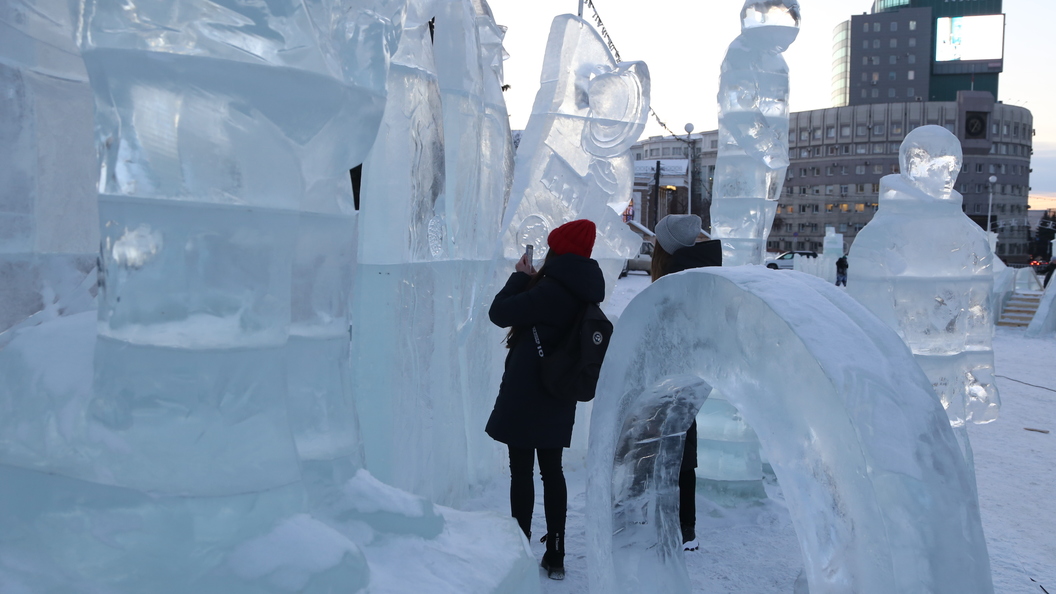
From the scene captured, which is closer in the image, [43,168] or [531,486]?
[43,168]

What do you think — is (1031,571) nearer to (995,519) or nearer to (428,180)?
(995,519)

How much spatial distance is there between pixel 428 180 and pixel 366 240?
404 millimetres

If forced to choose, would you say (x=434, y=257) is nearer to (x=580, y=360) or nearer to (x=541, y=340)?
(x=541, y=340)

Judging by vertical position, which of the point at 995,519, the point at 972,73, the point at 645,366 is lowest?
the point at 995,519

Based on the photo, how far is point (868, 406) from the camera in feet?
4.63

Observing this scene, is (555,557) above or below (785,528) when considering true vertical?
above

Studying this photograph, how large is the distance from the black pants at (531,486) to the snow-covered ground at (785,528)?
29 cm

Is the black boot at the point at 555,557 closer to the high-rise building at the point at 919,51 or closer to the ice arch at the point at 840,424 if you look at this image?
the ice arch at the point at 840,424

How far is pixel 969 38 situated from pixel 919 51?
181 inches

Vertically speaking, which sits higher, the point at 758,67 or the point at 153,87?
the point at 758,67

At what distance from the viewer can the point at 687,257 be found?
3.56m

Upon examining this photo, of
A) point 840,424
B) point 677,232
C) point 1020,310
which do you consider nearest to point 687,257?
point 677,232

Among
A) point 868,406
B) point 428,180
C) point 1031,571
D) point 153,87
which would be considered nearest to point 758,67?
point 428,180

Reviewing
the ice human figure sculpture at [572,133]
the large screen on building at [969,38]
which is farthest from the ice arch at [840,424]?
the large screen on building at [969,38]
